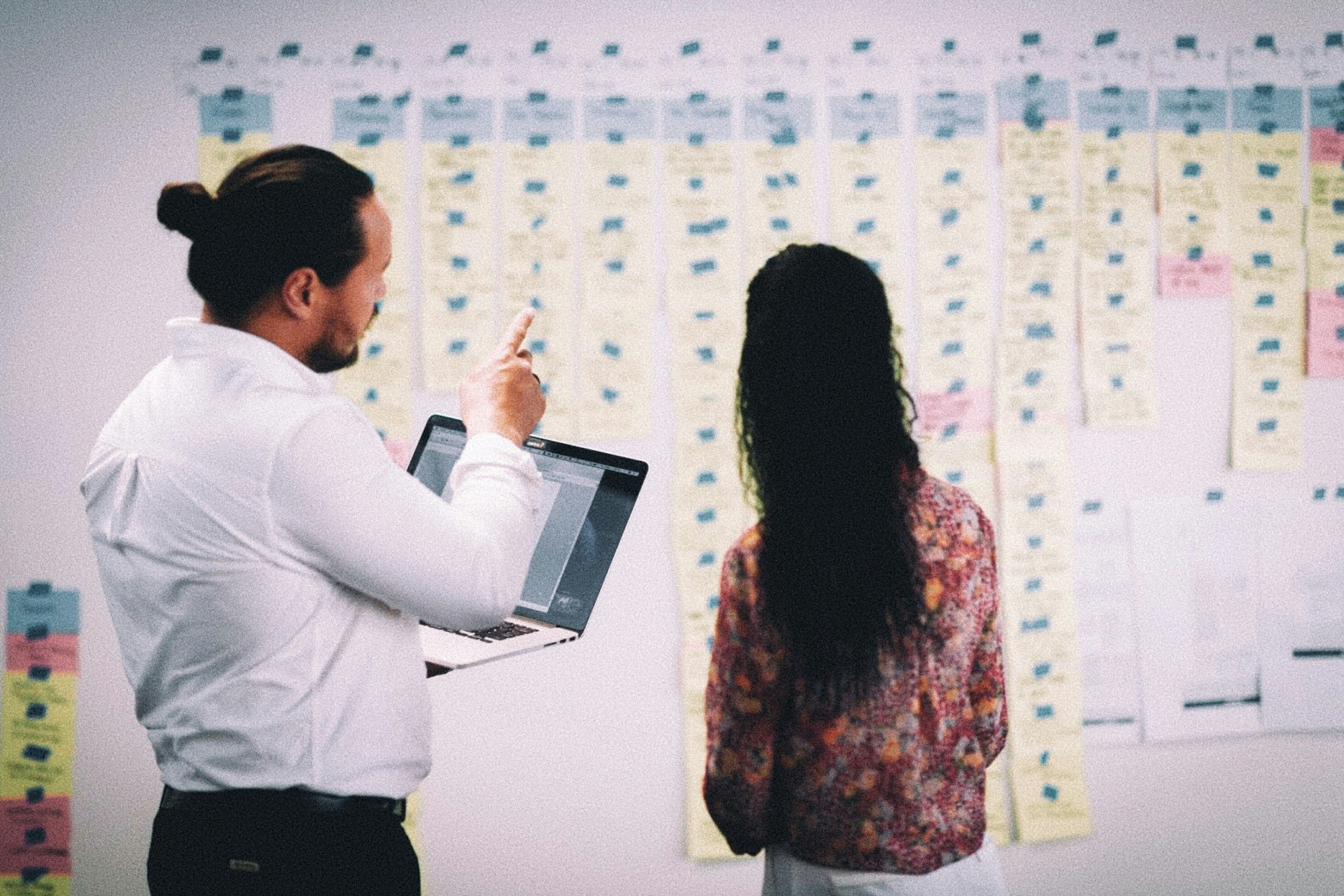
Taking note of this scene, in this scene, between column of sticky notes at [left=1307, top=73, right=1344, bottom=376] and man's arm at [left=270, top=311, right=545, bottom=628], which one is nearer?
man's arm at [left=270, top=311, right=545, bottom=628]

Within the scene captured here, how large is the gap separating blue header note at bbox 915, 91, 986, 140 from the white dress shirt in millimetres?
1254

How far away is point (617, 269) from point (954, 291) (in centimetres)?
63

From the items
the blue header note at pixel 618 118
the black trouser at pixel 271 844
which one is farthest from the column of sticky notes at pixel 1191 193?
the black trouser at pixel 271 844

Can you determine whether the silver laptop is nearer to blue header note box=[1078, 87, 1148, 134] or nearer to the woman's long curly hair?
the woman's long curly hair

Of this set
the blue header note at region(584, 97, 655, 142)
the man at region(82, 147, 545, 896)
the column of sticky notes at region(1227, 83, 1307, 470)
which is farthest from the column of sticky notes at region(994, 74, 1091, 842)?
the man at region(82, 147, 545, 896)

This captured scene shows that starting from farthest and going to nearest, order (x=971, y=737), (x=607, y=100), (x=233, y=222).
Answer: (x=607, y=100) < (x=971, y=737) < (x=233, y=222)

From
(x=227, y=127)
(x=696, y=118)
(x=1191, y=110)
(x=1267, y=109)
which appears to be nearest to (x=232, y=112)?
(x=227, y=127)

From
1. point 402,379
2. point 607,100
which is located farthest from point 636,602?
point 607,100

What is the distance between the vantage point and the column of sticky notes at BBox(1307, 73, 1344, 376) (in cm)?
192

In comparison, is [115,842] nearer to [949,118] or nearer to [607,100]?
[607,100]

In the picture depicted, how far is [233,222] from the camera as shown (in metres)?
0.92

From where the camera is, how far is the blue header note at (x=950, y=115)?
6.10 ft

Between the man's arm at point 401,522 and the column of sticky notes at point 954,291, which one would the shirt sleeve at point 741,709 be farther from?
the column of sticky notes at point 954,291

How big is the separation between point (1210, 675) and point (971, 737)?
3.73ft
